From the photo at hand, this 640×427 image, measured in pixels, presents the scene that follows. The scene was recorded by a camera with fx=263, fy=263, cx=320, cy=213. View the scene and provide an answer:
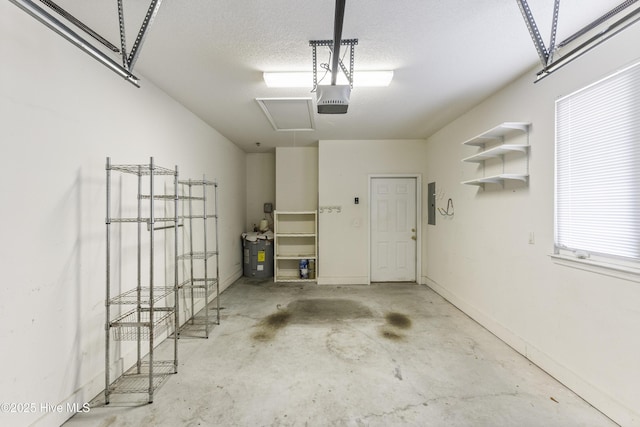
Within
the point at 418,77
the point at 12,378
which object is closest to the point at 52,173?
the point at 12,378

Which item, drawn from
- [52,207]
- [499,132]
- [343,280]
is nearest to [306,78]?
[499,132]

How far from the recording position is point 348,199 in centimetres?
479

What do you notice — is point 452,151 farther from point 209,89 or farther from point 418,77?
point 209,89

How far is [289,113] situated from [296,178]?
1.98 m

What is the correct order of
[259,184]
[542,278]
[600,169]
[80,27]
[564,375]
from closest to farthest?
[80,27] < [600,169] < [564,375] < [542,278] < [259,184]

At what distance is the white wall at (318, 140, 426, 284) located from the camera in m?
4.75

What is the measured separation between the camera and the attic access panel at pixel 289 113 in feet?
9.63

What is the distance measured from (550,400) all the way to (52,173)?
3.64 meters

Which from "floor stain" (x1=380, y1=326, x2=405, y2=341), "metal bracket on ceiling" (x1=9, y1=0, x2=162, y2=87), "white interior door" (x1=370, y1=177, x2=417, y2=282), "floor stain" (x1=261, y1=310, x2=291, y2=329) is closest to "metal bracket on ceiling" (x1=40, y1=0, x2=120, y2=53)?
"metal bracket on ceiling" (x1=9, y1=0, x2=162, y2=87)

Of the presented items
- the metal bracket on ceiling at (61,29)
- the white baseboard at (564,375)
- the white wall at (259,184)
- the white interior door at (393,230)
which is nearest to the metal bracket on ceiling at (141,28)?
the metal bracket on ceiling at (61,29)

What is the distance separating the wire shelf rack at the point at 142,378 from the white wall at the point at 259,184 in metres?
3.63

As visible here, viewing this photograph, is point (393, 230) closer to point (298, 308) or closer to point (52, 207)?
point (298, 308)

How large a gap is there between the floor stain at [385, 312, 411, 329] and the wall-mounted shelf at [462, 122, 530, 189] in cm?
182

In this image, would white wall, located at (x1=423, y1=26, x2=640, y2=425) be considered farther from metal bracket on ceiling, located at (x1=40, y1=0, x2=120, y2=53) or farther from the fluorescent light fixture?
metal bracket on ceiling, located at (x1=40, y1=0, x2=120, y2=53)
